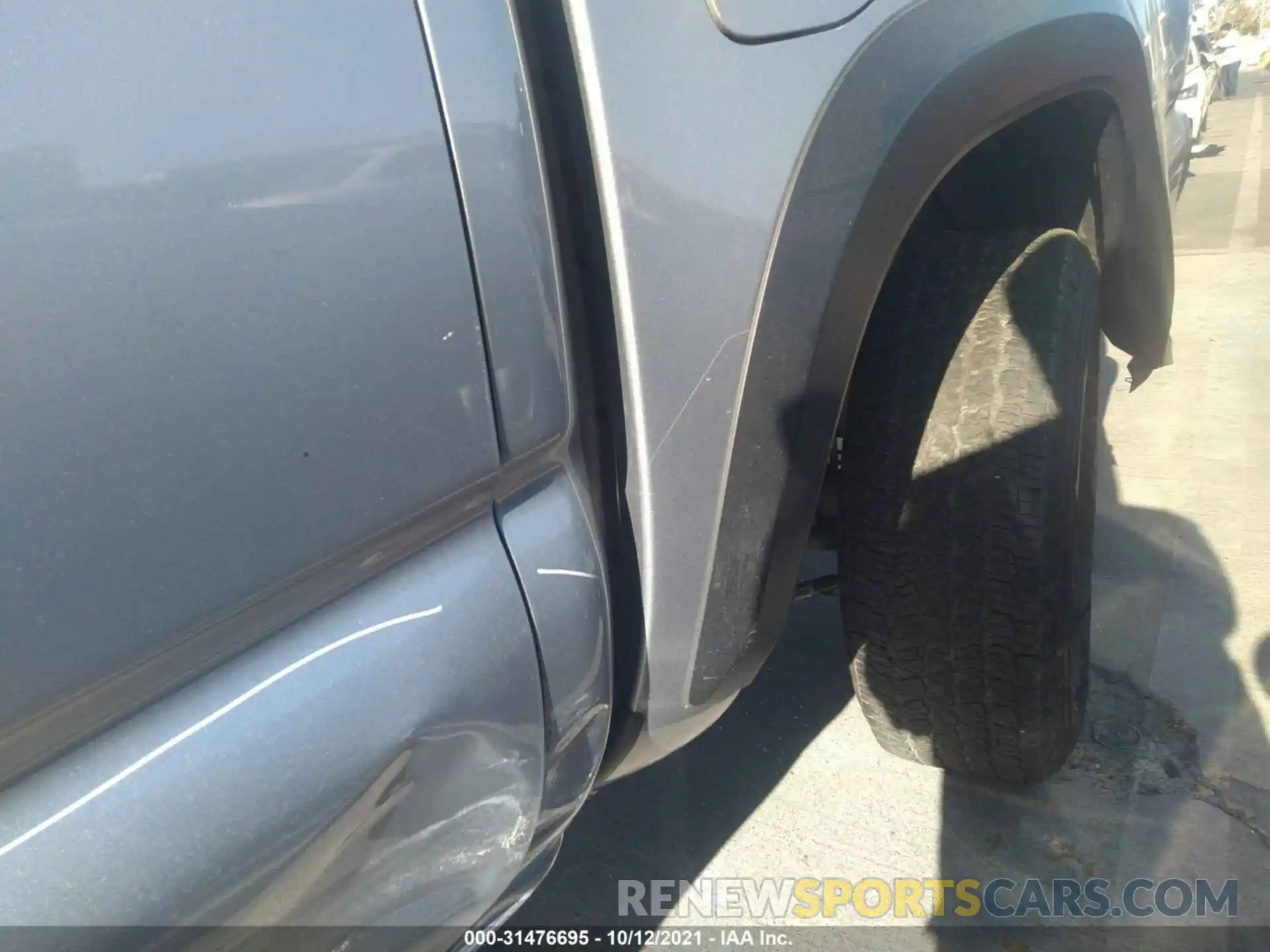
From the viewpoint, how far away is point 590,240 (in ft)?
3.59

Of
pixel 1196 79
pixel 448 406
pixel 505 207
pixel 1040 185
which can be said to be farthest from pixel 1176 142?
pixel 448 406

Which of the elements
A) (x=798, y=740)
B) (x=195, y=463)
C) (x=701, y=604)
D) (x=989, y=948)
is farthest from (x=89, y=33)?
(x=798, y=740)

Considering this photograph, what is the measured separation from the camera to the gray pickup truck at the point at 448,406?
729mm

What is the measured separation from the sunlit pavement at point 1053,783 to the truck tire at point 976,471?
34cm

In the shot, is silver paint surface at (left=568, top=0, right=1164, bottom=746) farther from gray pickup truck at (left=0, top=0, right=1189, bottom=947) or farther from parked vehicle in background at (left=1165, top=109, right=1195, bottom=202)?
parked vehicle in background at (left=1165, top=109, right=1195, bottom=202)

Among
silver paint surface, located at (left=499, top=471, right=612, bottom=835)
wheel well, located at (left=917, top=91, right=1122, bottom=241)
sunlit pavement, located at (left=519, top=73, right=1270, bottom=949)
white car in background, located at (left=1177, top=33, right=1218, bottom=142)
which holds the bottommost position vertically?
sunlit pavement, located at (left=519, top=73, right=1270, bottom=949)

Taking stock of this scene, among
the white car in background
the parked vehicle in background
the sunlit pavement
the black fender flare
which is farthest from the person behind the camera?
the white car in background

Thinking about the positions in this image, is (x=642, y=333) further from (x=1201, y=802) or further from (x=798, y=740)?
(x=1201, y=802)

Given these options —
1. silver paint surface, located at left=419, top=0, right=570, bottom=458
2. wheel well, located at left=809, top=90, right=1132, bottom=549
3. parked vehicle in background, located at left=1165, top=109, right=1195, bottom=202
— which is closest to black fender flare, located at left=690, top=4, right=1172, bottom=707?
silver paint surface, located at left=419, top=0, right=570, bottom=458

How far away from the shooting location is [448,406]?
962 mm

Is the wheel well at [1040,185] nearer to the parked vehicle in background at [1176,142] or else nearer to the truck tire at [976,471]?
the truck tire at [976,471]

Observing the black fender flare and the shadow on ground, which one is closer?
the black fender flare

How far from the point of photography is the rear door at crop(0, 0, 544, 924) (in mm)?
704

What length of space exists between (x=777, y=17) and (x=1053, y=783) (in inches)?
66.3
